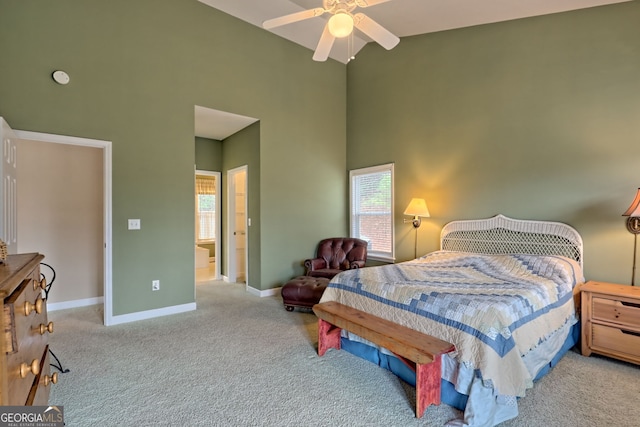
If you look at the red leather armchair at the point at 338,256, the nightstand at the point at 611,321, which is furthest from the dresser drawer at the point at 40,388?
the nightstand at the point at 611,321

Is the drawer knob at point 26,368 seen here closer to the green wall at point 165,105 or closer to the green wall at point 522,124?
the green wall at point 165,105

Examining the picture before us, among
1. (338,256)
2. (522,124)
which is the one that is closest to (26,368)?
(338,256)

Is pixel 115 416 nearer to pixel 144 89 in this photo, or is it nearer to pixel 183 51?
pixel 144 89

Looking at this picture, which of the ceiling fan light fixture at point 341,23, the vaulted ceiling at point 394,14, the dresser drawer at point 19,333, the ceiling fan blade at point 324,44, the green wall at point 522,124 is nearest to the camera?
the dresser drawer at point 19,333

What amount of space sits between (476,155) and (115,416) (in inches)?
175

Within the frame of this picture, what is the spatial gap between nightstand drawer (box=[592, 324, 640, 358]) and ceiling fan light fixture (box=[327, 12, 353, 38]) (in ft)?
10.8

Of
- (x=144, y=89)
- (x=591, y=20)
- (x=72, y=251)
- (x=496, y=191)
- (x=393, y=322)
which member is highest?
(x=591, y=20)

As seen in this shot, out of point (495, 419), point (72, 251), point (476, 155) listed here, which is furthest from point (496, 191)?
point (72, 251)

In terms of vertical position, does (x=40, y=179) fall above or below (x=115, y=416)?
above

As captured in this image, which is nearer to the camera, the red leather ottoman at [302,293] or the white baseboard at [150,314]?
the white baseboard at [150,314]

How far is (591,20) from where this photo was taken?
3.35m

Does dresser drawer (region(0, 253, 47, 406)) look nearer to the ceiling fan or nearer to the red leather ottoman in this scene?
the ceiling fan

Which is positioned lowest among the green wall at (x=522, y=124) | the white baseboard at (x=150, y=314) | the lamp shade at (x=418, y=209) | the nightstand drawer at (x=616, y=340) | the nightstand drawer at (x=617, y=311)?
the white baseboard at (x=150, y=314)

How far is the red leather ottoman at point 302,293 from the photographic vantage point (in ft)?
13.3
